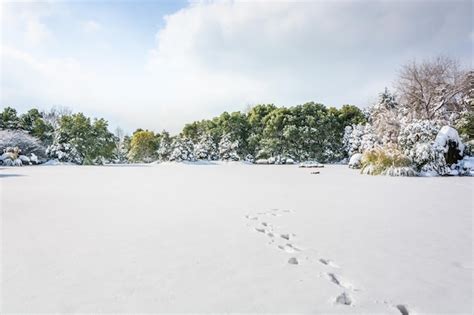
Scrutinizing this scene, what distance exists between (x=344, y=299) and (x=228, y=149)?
22619 millimetres

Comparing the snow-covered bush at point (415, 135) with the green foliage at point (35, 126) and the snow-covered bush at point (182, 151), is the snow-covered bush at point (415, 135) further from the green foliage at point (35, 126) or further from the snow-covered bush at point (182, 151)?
the green foliage at point (35, 126)

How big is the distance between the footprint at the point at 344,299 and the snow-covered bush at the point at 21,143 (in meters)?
19.6

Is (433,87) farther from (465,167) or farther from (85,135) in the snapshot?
(85,135)

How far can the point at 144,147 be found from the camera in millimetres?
27844

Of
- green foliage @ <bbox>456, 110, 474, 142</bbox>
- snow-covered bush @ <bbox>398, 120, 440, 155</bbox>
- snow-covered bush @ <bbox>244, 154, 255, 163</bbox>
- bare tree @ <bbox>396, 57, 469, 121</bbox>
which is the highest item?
bare tree @ <bbox>396, 57, 469, 121</bbox>

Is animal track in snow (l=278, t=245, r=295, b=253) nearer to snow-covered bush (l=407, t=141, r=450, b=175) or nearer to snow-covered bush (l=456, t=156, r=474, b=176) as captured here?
snow-covered bush (l=407, t=141, r=450, b=175)

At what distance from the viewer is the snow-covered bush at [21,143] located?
1634 cm

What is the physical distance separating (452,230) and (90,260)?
275cm

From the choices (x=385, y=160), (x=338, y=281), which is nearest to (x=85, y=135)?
(x=385, y=160)

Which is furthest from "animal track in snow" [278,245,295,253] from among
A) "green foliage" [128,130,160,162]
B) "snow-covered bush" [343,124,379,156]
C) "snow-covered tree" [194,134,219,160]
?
"green foliage" [128,130,160,162]

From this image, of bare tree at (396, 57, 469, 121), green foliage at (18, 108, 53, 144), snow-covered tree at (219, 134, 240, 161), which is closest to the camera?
bare tree at (396, 57, 469, 121)

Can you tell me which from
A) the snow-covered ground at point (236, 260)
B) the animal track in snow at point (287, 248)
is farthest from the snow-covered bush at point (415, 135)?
the animal track in snow at point (287, 248)

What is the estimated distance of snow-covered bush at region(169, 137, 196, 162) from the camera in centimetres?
2217

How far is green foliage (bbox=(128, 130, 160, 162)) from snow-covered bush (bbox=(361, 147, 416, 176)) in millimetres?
22890
